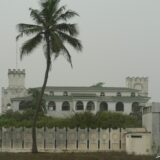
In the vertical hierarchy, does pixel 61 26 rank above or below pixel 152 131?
above

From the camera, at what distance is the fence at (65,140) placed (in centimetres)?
4916

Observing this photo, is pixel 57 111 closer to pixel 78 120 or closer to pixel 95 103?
pixel 95 103

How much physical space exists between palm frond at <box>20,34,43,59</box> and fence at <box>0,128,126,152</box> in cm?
791

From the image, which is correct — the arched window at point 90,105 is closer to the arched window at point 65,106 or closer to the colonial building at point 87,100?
the colonial building at point 87,100

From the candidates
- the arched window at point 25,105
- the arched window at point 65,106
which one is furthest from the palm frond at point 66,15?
the arched window at point 65,106

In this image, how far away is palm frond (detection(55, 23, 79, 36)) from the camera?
150 ft

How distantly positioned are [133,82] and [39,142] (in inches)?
3417

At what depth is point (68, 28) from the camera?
150 feet

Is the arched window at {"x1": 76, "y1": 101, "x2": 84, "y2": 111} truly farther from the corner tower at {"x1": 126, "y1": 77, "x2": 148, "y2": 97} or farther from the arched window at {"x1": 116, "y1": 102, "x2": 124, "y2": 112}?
the corner tower at {"x1": 126, "y1": 77, "x2": 148, "y2": 97}

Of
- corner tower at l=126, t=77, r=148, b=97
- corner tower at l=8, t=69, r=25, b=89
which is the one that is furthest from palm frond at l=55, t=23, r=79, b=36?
corner tower at l=126, t=77, r=148, b=97

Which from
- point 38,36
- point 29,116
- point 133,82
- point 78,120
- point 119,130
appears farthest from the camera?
point 133,82

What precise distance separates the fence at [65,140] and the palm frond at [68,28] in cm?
869

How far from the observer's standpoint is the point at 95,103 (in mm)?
107562

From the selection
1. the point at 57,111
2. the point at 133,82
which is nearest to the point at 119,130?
the point at 57,111
